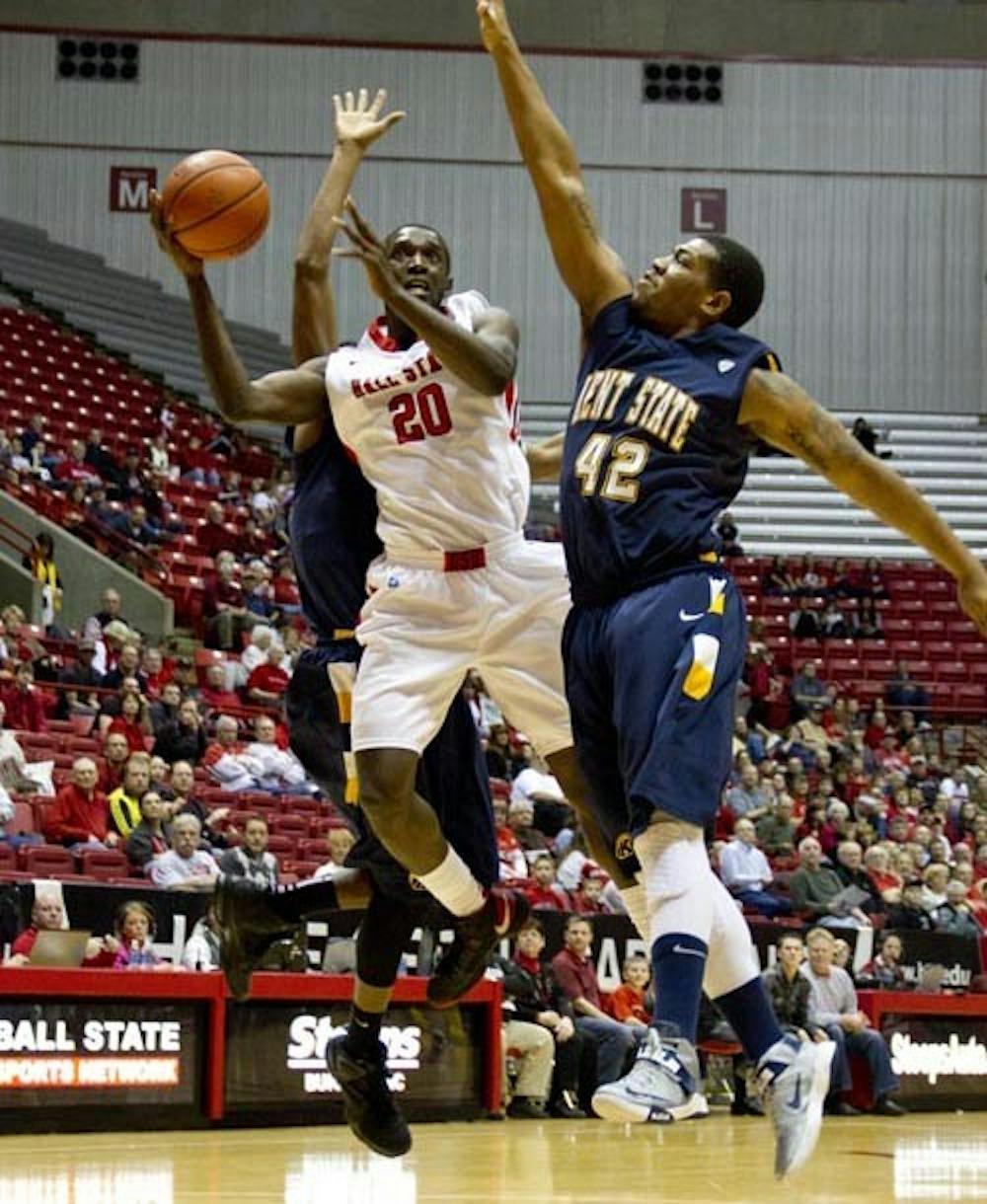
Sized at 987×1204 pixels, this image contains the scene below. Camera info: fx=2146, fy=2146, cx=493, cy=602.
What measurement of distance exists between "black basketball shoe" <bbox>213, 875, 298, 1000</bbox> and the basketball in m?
2.21

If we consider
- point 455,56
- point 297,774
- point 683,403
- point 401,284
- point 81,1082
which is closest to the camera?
point 683,403

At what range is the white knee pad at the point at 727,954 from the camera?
18.4 feet

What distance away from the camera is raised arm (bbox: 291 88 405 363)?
6988 mm

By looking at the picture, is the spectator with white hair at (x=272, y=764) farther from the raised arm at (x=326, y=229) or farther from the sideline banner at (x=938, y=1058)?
the raised arm at (x=326, y=229)

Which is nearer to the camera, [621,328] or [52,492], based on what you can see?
[621,328]

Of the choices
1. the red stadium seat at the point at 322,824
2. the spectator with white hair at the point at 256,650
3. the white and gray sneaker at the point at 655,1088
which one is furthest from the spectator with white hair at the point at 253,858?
the white and gray sneaker at the point at 655,1088

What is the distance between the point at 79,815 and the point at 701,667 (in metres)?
9.96

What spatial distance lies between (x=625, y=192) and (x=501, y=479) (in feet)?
88.0

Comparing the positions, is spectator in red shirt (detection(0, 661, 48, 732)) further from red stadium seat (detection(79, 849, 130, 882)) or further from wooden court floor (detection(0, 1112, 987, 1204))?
wooden court floor (detection(0, 1112, 987, 1204))

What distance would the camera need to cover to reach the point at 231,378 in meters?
6.53

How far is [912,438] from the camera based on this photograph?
3294cm

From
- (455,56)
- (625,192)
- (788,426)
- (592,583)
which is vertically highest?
(455,56)

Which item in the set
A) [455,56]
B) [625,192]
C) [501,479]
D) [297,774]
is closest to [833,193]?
[625,192]

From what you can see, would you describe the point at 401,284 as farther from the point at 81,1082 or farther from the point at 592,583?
the point at 81,1082
